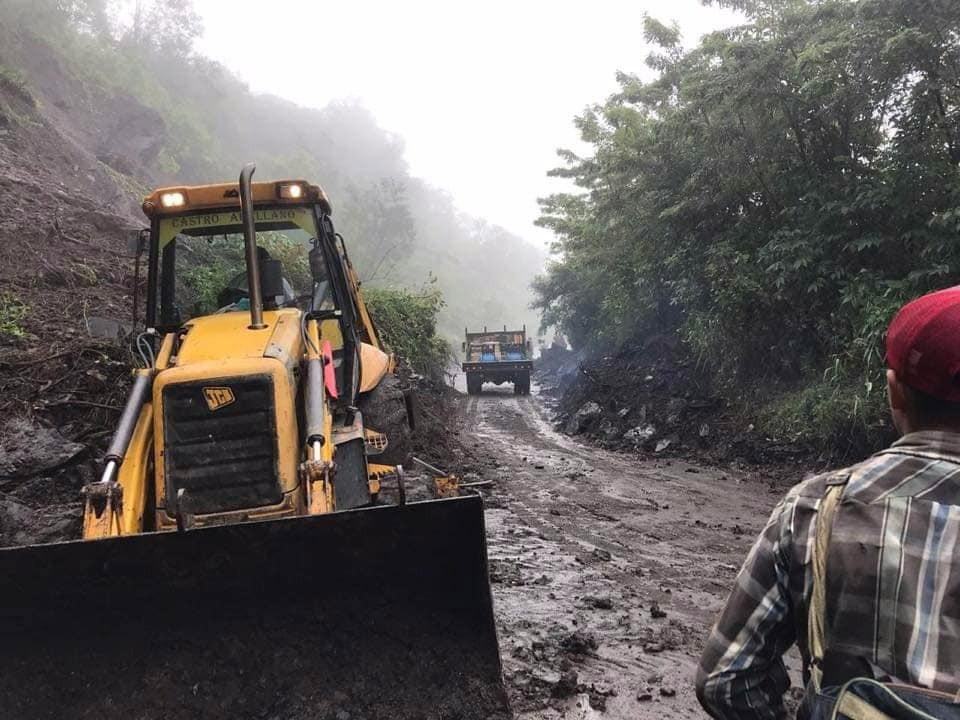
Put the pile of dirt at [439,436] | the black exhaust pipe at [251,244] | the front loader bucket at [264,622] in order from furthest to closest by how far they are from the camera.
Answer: the pile of dirt at [439,436]
the black exhaust pipe at [251,244]
the front loader bucket at [264,622]

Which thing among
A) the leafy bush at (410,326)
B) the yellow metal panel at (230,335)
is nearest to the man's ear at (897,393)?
the yellow metal panel at (230,335)

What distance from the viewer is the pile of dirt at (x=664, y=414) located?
937 centimetres

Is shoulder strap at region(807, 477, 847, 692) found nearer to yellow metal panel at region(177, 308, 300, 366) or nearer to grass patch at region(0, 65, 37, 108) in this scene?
yellow metal panel at region(177, 308, 300, 366)

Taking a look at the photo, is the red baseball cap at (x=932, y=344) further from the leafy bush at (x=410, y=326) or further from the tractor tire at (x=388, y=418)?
the leafy bush at (x=410, y=326)

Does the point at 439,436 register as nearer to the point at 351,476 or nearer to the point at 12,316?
the point at 12,316

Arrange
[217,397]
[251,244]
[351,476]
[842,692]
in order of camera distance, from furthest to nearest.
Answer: [351,476], [251,244], [217,397], [842,692]

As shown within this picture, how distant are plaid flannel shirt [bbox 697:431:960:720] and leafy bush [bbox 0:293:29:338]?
26.8ft

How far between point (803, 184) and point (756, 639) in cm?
962

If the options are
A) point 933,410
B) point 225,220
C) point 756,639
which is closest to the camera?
point 933,410

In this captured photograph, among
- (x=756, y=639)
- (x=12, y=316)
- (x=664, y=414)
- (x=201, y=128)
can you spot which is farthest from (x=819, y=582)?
(x=201, y=128)

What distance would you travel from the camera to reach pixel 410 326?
15539 mm

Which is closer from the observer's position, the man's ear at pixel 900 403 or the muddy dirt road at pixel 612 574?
the man's ear at pixel 900 403

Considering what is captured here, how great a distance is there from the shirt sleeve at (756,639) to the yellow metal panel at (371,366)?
3.89 meters

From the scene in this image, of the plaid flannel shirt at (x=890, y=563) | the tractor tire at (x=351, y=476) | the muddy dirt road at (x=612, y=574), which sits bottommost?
the muddy dirt road at (x=612, y=574)
